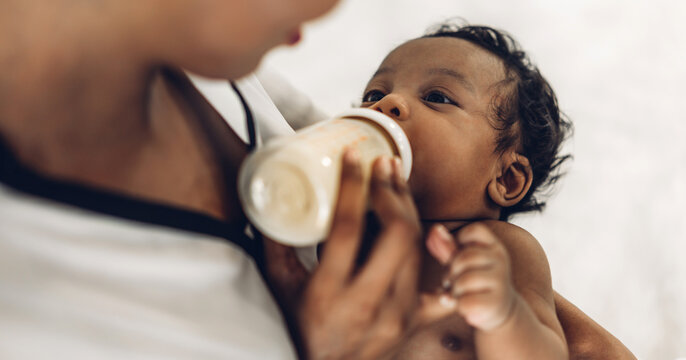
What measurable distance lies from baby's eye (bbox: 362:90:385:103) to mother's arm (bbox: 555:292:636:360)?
1.59 ft

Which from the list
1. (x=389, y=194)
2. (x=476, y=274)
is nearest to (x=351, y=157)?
(x=389, y=194)

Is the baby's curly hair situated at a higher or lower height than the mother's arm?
higher

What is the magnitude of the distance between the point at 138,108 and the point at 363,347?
31 cm

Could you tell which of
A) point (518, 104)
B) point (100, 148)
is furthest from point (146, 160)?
point (518, 104)

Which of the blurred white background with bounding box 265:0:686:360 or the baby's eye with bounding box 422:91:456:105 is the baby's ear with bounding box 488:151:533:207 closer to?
the baby's eye with bounding box 422:91:456:105

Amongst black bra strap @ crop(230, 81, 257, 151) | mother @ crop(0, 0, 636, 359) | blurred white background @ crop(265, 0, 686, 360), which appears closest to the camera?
mother @ crop(0, 0, 636, 359)

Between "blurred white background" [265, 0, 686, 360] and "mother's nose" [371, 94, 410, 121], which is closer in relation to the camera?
"mother's nose" [371, 94, 410, 121]

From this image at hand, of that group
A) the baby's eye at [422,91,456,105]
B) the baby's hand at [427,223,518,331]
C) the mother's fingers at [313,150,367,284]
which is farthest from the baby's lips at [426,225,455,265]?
the baby's eye at [422,91,456,105]

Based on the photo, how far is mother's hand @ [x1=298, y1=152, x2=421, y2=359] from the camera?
1.78ft

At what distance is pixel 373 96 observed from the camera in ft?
3.45

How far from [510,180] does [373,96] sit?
289mm

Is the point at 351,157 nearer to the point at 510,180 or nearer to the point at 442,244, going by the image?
the point at 442,244

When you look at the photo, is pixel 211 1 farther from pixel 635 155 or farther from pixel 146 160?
pixel 635 155

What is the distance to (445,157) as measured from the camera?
94 cm
